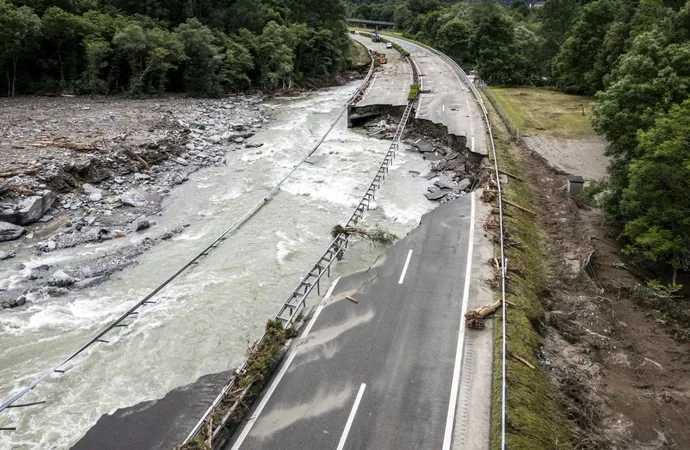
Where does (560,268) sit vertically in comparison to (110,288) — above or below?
above

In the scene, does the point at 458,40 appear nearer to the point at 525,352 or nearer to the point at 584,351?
the point at 584,351

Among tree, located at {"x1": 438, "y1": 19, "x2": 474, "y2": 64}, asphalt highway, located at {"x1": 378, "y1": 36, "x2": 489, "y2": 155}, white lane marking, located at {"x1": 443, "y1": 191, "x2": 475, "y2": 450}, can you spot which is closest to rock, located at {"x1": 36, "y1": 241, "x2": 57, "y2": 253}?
white lane marking, located at {"x1": 443, "y1": 191, "x2": 475, "y2": 450}

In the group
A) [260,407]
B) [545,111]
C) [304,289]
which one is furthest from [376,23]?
[260,407]

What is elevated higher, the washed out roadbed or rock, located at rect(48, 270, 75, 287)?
the washed out roadbed

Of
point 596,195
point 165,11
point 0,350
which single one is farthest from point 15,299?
point 165,11

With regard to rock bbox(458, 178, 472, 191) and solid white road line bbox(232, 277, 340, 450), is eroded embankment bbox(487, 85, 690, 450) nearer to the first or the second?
rock bbox(458, 178, 472, 191)

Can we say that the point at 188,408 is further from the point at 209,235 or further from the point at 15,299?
the point at 209,235
